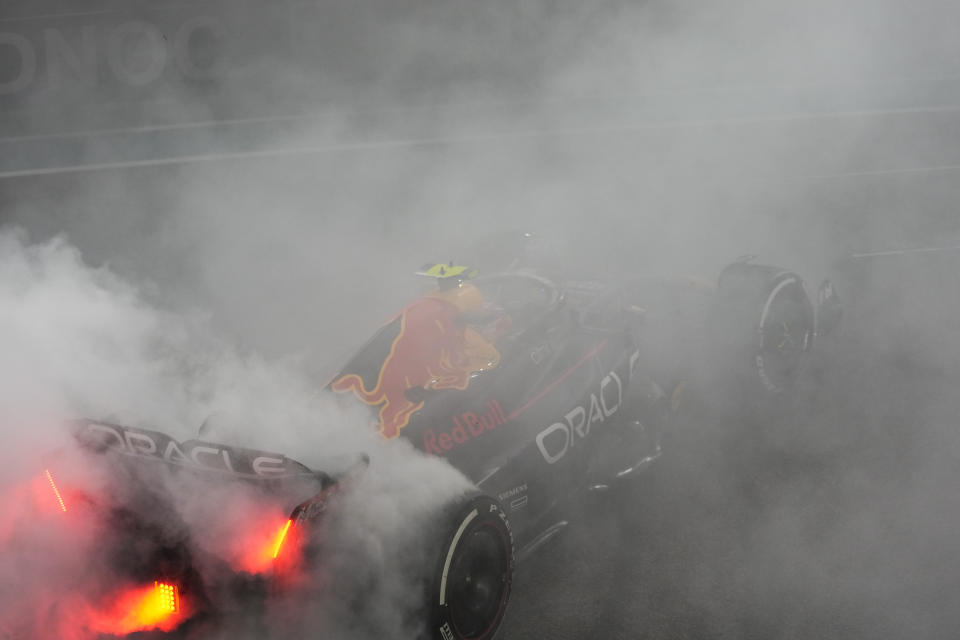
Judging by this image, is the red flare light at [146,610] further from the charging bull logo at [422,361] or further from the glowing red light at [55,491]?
the charging bull logo at [422,361]

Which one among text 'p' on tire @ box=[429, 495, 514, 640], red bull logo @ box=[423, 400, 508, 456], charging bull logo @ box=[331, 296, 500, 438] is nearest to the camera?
text 'p' on tire @ box=[429, 495, 514, 640]

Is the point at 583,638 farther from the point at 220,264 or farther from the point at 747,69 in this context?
the point at 747,69

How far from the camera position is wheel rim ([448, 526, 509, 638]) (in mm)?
3266

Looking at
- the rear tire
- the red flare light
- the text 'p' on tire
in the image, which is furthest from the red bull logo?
the rear tire

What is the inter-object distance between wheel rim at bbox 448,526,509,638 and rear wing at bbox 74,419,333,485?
0.72 meters

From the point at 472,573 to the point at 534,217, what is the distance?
22.6 feet

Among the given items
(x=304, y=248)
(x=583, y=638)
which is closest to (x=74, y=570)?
(x=583, y=638)

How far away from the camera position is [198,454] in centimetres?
284

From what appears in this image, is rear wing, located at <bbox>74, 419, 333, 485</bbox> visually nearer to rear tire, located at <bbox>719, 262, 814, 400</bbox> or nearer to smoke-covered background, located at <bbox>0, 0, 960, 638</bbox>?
smoke-covered background, located at <bbox>0, 0, 960, 638</bbox>

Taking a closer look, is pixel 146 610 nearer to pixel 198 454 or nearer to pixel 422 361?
pixel 198 454

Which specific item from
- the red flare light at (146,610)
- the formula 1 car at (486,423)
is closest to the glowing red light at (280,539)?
the formula 1 car at (486,423)

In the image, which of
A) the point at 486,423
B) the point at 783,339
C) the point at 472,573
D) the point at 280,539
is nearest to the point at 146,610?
the point at 280,539

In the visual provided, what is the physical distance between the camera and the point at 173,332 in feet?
21.6

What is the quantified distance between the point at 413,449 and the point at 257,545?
0.98m
